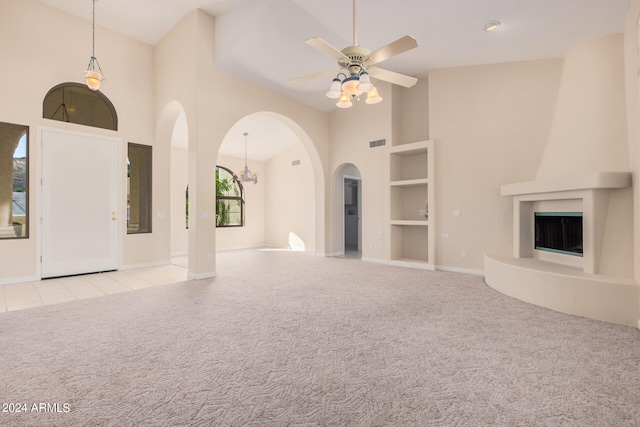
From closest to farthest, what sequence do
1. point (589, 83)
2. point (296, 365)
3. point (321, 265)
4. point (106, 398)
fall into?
point (106, 398)
point (296, 365)
point (589, 83)
point (321, 265)

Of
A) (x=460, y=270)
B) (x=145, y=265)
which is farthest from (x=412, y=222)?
(x=145, y=265)

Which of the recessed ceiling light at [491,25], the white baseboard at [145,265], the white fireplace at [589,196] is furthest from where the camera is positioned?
the white baseboard at [145,265]

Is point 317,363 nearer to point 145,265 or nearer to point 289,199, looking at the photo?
point 145,265

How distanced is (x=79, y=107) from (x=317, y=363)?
6.19 metres

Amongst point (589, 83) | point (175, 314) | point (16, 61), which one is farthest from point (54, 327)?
point (589, 83)

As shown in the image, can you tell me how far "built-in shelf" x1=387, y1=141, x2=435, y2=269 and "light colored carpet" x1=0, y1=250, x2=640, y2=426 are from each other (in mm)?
2726

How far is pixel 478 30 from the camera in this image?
450 centimetres

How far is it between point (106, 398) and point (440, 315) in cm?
303

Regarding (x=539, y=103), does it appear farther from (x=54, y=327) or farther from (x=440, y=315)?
(x=54, y=327)

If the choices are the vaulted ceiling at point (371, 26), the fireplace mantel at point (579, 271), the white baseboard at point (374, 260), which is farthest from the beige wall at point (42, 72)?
the fireplace mantel at point (579, 271)

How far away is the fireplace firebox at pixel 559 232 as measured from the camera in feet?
13.2

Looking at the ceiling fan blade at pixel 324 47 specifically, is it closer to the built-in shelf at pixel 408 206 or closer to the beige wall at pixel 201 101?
the beige wall at pixel 201 101

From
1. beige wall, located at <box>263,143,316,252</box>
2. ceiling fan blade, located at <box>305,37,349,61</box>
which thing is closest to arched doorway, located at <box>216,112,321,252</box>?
beige wall, located at <box>263,143,316,252</box>

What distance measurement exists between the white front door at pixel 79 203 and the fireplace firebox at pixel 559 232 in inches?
290
